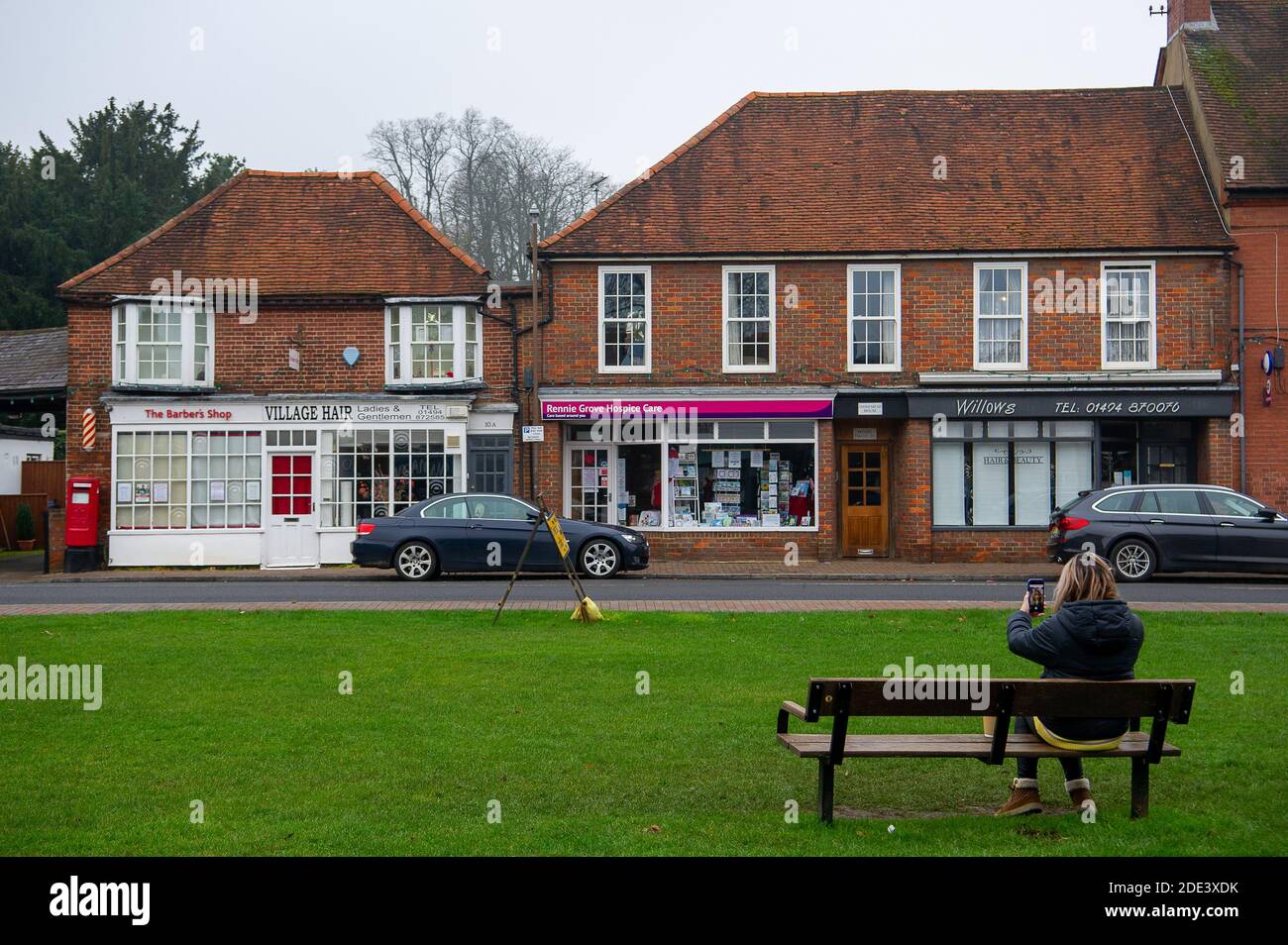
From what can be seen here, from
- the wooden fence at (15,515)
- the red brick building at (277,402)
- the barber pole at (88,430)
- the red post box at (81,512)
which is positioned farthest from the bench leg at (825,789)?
the wooden fence at (15,515)

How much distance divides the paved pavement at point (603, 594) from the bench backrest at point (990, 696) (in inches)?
393

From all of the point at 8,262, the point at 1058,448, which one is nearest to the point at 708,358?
the point at 1058,448

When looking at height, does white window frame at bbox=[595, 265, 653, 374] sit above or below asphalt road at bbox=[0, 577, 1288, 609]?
above

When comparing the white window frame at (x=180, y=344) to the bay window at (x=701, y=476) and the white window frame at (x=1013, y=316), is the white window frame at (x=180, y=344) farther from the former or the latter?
the white window frame at (x=1013, y=316)

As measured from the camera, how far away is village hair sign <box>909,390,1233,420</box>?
2656 centimetres

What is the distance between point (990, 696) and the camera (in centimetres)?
695

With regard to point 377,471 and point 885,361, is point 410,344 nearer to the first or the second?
point 377,471

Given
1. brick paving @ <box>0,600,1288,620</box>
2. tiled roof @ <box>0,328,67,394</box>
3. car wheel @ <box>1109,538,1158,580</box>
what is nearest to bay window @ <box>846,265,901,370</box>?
car wheel @ <box>1109,538,1158,580</box>

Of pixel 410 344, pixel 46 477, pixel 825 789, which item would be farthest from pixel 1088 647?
pixel 46 477

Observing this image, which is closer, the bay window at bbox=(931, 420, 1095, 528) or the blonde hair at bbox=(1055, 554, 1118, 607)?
the blonde hair at bbox=(1055, 554, 1118, 607)

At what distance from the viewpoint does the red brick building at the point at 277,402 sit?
90.5ft

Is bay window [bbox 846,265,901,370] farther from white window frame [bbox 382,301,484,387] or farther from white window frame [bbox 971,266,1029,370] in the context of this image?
white window frame [bbox 382,301,484,387]

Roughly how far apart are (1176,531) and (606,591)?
974 centimetres

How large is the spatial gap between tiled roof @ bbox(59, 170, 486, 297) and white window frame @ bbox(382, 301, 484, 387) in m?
0.37
